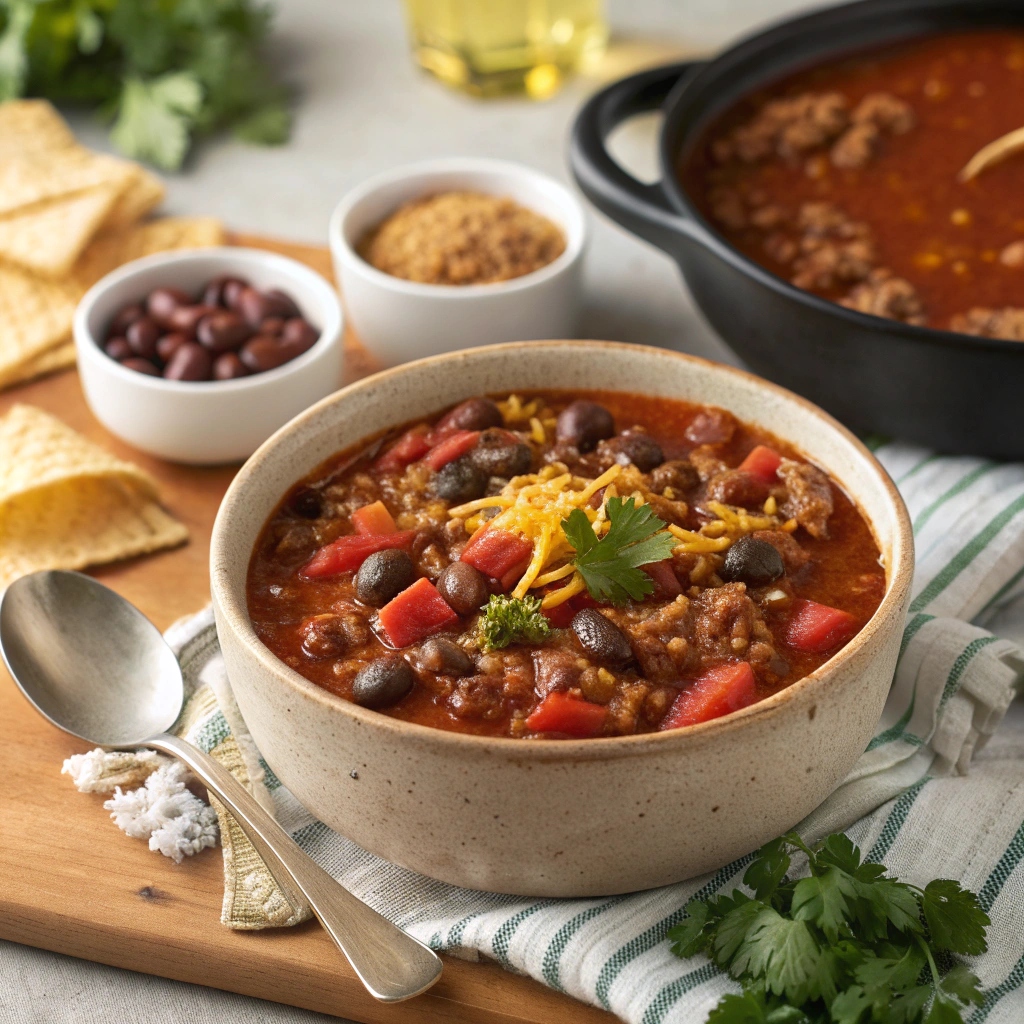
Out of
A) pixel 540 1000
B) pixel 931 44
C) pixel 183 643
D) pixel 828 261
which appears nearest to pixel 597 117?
pixel 828 261

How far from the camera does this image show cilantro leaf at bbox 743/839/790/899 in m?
3.10

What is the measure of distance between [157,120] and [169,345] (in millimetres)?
2202

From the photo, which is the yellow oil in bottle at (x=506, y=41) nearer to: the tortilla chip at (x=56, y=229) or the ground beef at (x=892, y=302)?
the tortilla chip at (x=56, y=229)

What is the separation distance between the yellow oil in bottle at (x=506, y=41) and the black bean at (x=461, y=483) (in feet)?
12.0

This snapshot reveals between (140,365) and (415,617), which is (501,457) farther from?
(140,365)

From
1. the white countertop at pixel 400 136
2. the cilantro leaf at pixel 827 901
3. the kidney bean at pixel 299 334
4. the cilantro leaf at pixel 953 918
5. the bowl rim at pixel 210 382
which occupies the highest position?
the cilantro leaf at pixel 827 901

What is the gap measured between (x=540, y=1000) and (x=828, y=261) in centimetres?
284

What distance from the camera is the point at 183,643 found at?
3973mm

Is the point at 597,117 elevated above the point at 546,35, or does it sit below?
above

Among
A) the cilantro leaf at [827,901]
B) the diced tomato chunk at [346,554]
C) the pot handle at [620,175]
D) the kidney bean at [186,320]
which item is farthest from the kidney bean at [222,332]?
the cilantro leaf at [827,901]

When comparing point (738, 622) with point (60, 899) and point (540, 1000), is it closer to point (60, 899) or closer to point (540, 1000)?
point (540, 1000)

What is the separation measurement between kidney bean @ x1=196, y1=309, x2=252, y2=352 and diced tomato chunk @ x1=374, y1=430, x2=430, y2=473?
119 centimetres

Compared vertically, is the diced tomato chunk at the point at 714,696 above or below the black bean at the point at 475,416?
above

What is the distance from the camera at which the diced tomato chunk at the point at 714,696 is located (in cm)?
306
